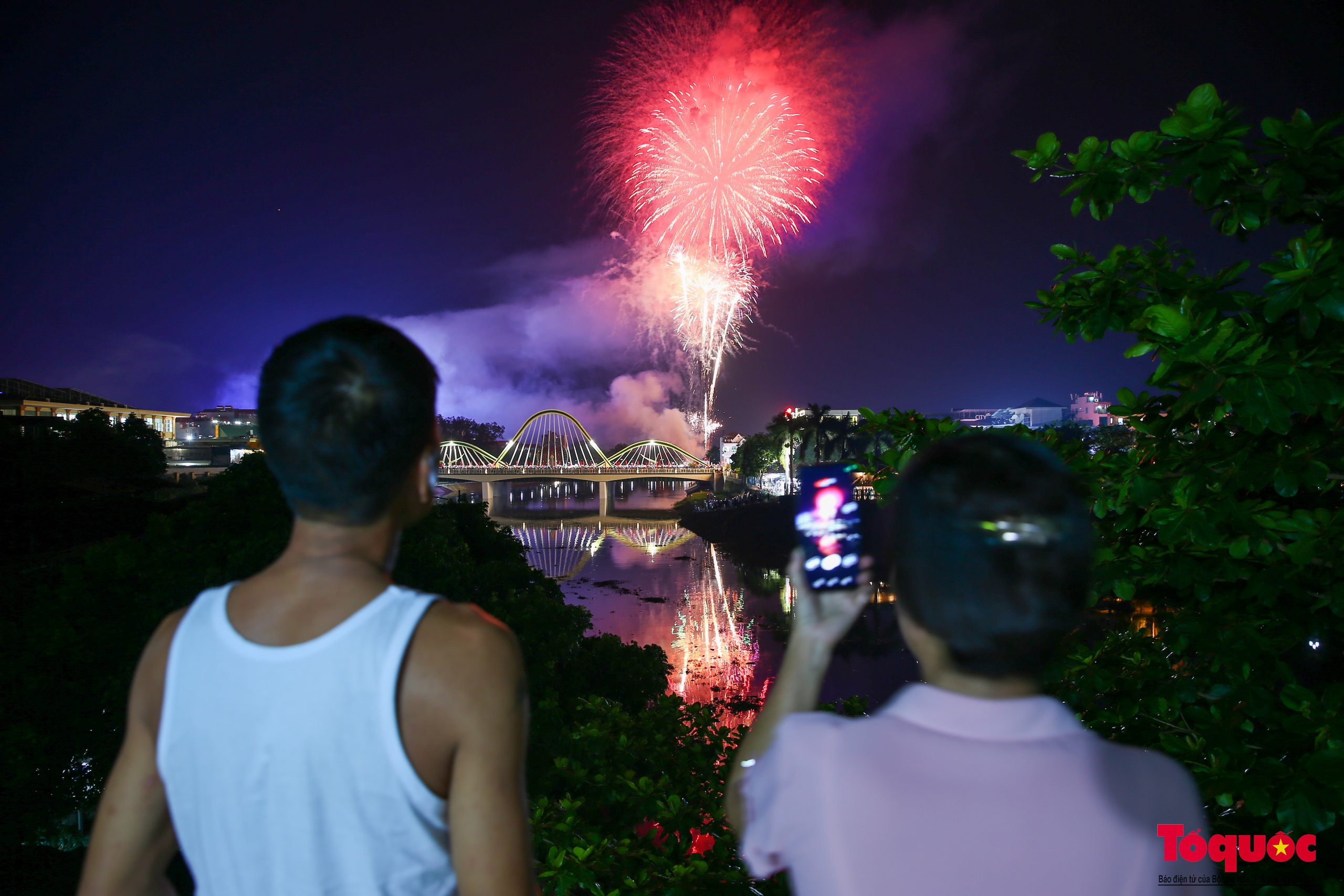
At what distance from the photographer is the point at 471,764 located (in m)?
1.04

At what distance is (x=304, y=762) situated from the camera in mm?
1029

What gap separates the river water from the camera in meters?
18.1

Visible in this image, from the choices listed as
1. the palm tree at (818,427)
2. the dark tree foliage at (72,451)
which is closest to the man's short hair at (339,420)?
the dark tree foliage at (72,451)

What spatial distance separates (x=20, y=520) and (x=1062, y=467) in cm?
3023

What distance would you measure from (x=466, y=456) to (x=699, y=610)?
61972 millimetres

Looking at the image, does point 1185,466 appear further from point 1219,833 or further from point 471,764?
point 471,764

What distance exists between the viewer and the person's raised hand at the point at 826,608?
1316mm

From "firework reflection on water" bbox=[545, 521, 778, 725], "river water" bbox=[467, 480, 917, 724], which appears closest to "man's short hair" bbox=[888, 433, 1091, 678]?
"river water" bbox=[467, 480, 917, 724]

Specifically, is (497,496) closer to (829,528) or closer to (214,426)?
(214,426)

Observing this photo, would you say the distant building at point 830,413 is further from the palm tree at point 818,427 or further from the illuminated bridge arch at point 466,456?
the illuminated bridge arch at point 466,456

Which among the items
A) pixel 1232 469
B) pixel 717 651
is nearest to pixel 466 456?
pixel 717 651

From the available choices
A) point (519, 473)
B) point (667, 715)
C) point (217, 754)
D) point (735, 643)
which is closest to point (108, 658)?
point (667, 715)

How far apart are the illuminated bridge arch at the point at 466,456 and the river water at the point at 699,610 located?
74.9 ft

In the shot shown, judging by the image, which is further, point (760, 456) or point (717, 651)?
point (760, 456)
